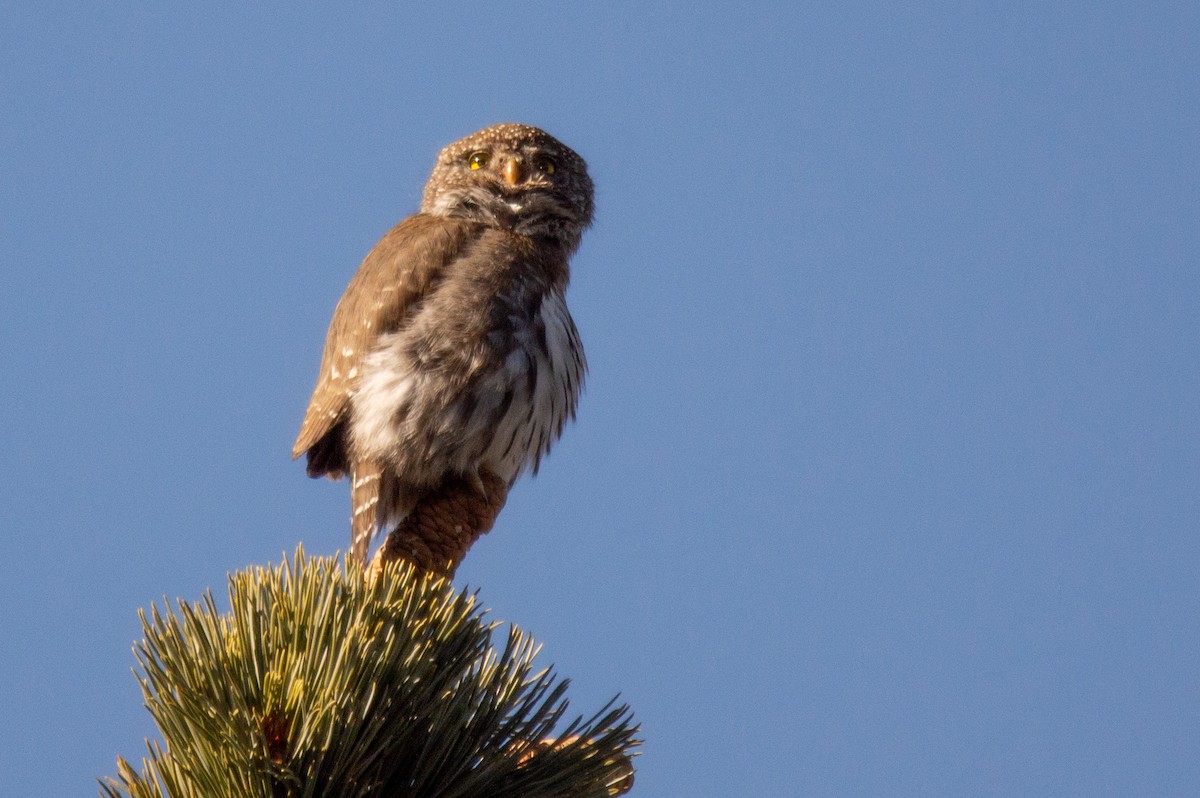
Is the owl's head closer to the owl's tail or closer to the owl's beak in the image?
the owl's beak

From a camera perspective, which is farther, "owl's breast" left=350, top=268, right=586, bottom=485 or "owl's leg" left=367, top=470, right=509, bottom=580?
"owl's breast" left=350, top=268, right=586, bottom=485

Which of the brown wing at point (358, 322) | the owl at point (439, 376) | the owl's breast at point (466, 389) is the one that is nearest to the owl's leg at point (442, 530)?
the owl at point (439, 376)

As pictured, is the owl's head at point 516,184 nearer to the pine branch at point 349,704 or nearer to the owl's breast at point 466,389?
the owl's breast at point 466,389

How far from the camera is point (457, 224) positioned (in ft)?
15.3

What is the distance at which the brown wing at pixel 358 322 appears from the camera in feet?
13.0

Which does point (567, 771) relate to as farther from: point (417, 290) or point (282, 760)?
point (417, 290)

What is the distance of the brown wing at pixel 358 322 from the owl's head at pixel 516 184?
68 cm

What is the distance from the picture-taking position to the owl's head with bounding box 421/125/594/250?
199 inches

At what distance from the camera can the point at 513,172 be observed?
517 cm

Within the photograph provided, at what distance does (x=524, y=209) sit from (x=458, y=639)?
121 inches

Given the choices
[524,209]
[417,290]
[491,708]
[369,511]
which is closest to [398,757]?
[491,708]

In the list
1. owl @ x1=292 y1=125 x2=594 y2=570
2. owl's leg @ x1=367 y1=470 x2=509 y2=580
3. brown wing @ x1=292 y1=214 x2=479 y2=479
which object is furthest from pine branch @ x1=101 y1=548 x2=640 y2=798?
Answer: brown wing @ x1=292 y1=214 x2=479 y2=479

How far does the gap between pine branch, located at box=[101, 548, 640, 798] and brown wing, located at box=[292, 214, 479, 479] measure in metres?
1.79

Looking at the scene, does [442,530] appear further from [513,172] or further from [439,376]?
[513,172]
